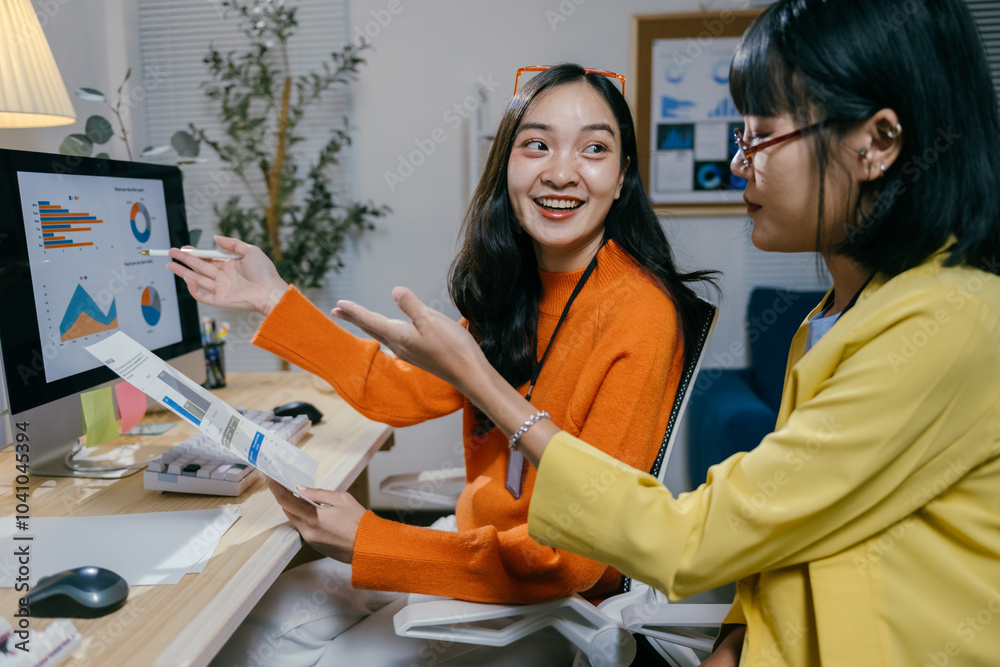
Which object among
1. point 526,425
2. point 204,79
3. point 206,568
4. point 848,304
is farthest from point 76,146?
point 848,304

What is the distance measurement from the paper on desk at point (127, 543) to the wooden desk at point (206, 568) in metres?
0.02

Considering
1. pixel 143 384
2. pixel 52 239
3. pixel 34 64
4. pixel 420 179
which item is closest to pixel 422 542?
pixel 143 384

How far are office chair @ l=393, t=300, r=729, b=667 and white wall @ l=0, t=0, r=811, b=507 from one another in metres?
2.02

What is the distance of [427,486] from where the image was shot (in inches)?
57.3

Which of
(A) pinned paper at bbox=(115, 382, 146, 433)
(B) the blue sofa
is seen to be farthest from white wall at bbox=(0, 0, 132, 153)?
(B) the blue sofa

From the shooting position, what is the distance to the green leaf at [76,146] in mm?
1626

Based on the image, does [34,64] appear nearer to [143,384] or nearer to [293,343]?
[293,343]

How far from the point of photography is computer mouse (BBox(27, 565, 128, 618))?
0.75 metres

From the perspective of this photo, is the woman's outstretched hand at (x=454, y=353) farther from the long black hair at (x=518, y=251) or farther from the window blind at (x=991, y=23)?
the window blind at (x=991, y=23)

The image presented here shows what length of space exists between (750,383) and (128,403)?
233 cm

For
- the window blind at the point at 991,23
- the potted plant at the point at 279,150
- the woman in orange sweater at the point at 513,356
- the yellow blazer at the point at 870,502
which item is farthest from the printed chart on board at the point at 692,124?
the yellow blazer at the point at 870,502

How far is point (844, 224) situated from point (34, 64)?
157 cm

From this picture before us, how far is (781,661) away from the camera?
28.0 inches

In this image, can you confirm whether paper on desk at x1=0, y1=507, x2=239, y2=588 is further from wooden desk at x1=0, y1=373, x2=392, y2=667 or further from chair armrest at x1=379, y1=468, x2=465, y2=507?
chair armrest at x1=379, y1=468, x2=465, y2=507
